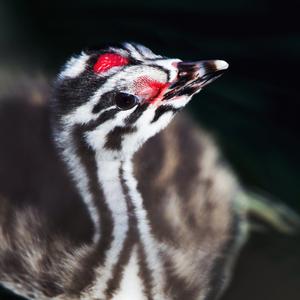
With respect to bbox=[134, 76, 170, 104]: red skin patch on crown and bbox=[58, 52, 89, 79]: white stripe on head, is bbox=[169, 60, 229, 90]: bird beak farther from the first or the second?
bbox=[58, 52, 89, 79]: white stripe on head

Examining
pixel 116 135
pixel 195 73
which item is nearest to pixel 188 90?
pixel 195 73

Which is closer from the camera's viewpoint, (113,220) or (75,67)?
(75,67)

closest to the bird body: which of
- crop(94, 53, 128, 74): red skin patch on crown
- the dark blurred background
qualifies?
crop(94, 53, 128, 74): red skin patch on crown

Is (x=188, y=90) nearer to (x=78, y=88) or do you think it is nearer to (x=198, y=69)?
(x=198, y=69)

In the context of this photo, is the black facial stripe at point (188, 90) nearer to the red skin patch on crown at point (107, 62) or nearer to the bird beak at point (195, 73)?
the bird beak at point (195, 73)

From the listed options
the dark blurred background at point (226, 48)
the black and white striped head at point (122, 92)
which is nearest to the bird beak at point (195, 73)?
the black and white striped head at point (122, 92)

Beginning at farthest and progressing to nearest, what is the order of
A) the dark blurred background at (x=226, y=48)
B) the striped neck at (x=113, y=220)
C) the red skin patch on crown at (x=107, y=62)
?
the dark blurred background at (x=226, y=48) → the striped neck at (x=113, y=220) → the red skin patch on crown at (x=107, y=62)

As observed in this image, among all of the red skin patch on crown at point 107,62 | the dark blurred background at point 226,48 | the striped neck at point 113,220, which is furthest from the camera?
the dark blurred background at point 226,48
